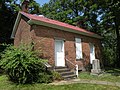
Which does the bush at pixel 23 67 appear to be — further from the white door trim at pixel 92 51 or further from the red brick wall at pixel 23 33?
the white door trim at pixel 92 51

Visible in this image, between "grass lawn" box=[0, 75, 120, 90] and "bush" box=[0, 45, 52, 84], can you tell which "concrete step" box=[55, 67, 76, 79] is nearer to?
"bush" box=[0, 45, 52, 84]

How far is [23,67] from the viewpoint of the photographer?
11000mm

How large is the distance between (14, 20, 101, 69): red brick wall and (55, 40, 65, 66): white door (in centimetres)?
46

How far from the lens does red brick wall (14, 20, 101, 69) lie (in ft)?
45.4

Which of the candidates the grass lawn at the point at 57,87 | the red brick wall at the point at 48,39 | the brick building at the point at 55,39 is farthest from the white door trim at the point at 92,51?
the grass lawn at the point at 57,87

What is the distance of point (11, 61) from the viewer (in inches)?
441

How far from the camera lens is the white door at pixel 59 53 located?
15.3 m

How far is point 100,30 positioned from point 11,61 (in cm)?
1906

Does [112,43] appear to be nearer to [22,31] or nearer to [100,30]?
[100,30]

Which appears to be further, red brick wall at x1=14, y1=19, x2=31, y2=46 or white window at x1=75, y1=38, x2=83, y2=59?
white window at x1=75, y1=38, x2=83, y2=59

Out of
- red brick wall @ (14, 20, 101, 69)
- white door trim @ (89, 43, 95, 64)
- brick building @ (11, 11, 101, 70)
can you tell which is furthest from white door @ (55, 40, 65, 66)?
white door trim @ (89, 43, 95, 64)

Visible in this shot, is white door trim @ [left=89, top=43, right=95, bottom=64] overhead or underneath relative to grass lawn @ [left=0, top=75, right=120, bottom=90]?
overhead

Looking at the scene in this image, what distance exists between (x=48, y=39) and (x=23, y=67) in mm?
4257

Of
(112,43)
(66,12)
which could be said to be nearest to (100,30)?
(112,43)
